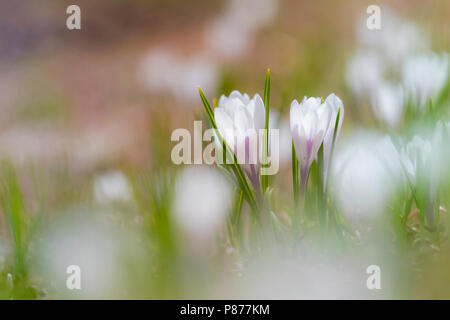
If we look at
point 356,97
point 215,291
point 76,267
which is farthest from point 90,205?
point 356,97

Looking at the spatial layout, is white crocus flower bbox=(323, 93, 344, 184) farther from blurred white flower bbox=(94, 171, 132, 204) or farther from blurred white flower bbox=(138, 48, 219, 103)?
blurred white flower bbox=(138, 48, 219, 103)

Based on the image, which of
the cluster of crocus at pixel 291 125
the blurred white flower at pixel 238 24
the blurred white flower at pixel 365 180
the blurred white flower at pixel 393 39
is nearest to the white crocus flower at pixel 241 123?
the cluster of crocus at pixel 291 125

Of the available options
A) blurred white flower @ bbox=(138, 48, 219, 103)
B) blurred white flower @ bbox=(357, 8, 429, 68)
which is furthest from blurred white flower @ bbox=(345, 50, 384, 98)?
blurred white flower @ bbox=(138, 48, 219, 103)

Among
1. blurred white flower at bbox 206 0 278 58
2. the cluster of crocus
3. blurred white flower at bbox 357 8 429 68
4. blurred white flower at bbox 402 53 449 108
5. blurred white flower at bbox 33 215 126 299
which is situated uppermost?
blurred white flower at bbox 206 0 278 58

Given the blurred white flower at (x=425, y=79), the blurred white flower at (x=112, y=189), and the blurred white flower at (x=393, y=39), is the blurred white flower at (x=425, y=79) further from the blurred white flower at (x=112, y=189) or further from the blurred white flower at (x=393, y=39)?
the blurred white flower at (x=112, y=189)

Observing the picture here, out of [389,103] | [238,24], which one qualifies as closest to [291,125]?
[389,103]
